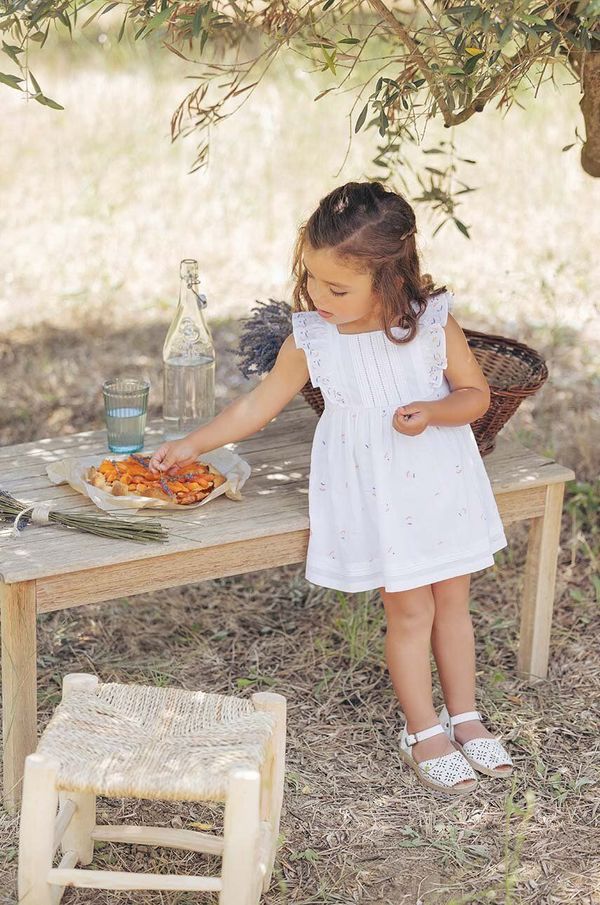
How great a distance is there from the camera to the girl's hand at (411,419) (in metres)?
2.45

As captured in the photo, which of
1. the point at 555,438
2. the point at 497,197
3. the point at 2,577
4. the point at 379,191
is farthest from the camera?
the point at 497,197

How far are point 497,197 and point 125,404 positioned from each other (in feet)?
13.2

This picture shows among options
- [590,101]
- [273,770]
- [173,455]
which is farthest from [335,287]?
[273,770]

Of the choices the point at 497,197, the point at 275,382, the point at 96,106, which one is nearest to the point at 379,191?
the point at 275,382

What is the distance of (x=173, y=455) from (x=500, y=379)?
88cm

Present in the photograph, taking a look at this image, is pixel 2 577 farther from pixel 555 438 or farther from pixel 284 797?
pixel 555 438

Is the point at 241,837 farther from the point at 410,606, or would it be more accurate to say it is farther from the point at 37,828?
the point at 410,606

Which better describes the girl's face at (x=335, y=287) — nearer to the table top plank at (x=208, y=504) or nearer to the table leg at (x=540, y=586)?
the table top plank at (x=208, y=504)

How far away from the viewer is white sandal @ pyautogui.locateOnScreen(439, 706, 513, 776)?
2.66 m

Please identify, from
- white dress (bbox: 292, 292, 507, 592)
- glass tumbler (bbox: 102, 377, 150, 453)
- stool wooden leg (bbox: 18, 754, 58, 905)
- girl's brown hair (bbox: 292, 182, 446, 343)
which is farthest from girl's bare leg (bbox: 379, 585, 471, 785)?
stool wooden leg (bbox: 18, 754, 58, 905)

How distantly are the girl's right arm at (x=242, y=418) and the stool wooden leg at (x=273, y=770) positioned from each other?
632mm

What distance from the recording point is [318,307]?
2.48m

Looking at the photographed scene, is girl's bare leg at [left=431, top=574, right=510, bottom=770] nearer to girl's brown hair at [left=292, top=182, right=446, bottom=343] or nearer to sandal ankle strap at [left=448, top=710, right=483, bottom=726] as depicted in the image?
sandal ankle strap at [left=448, top=710, right=483, bottom=726]

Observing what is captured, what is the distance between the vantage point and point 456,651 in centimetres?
272
